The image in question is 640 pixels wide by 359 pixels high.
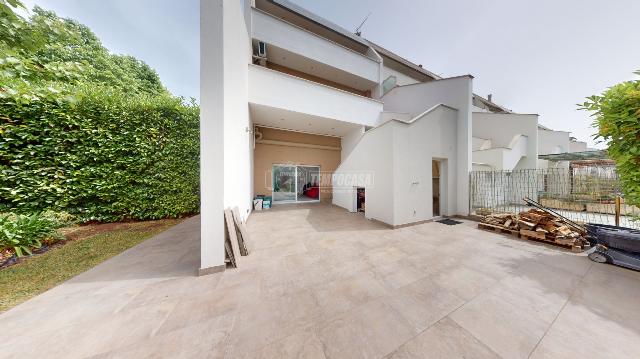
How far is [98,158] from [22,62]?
2.82 meters

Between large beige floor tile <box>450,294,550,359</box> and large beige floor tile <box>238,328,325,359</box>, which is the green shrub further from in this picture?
large beige floor tile <box>450,294,550,359</box>

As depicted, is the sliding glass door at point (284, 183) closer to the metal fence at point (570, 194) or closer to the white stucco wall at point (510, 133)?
the metal fence at point (570, 194)

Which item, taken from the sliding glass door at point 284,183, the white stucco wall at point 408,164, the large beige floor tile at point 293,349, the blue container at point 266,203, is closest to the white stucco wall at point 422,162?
the white stucco wall at point 408,164

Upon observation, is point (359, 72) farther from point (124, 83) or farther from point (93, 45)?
point (93, 45)

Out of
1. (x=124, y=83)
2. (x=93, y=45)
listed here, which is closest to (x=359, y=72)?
Answer: (x=124, y=83)

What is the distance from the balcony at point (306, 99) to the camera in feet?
22.5

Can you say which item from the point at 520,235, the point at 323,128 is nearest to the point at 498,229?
the point at 520,235

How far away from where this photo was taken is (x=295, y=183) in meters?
10.7

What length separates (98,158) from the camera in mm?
5617

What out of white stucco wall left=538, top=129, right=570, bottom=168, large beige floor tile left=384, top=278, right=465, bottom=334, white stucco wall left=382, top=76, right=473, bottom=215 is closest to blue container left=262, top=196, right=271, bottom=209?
large beige floor tile left=384, top=278, right=465, bottom=334

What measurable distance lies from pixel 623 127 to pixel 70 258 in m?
10.7

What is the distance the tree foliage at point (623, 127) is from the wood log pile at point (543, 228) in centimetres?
119

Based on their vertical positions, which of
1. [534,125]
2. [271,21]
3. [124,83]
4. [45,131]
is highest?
[271,21]

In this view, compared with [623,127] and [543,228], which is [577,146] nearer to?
[543,228]
